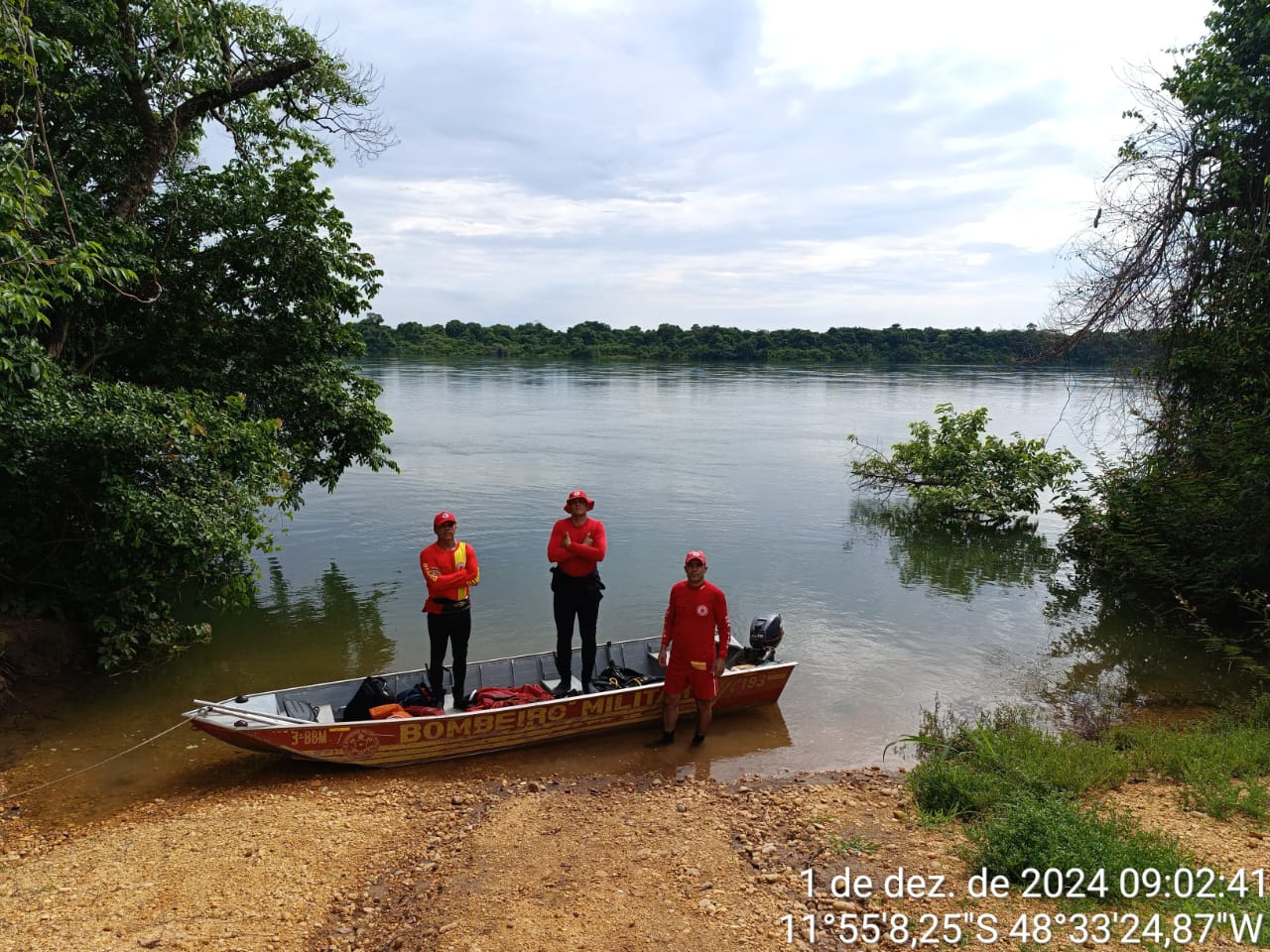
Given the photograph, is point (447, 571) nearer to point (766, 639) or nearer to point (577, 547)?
point (577, 547)

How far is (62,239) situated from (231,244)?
331 centimetres

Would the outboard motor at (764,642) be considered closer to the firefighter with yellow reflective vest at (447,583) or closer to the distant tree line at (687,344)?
the firefighter with yellow reflective vest at (447,583)

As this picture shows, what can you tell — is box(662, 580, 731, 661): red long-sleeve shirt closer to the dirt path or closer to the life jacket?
the dirt path

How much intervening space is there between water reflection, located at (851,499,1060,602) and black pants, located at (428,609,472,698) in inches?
374

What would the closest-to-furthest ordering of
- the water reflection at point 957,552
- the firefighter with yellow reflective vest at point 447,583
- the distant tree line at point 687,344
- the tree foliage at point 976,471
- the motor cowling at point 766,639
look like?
the firefighter with yellow reflective vest at point 447,583, the motor cowling at point 766,639, the water reflection at point 957,552, the tree foliage at point 976,471, the distant tree line at point 687,344

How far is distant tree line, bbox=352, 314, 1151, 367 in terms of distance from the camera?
85.4 metres

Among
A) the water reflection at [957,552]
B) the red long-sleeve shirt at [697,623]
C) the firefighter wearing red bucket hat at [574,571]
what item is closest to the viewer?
the red long-sleeve shirt at [697,623]

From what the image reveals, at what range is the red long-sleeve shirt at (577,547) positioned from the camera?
7.50 m

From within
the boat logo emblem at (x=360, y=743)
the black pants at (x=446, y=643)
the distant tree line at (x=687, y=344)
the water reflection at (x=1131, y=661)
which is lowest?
the water reflection at (x=1131, y=661)

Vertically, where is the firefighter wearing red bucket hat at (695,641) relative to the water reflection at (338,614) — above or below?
above

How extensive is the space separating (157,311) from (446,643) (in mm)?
7395

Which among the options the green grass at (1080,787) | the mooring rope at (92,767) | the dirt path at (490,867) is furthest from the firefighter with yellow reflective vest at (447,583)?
the green grass at (1080,787)

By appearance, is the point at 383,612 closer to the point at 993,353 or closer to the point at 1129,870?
the point at 1129,870

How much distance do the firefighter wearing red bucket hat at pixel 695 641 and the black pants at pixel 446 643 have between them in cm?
186
